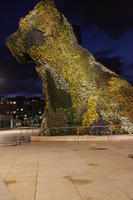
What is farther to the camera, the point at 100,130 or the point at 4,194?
the point at 100,130

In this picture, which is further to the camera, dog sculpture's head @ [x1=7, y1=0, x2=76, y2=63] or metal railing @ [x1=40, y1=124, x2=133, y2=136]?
dog sculpture's head @ [x1=7, y1=0, x2=76, y2=63]

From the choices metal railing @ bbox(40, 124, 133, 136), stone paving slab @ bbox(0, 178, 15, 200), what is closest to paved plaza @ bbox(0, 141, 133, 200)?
stone paving slab @ bbox(0, 178, 15, 200)

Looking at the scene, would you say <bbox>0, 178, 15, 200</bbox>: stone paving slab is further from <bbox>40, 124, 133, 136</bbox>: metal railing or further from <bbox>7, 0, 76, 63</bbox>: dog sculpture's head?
<bbox>7, 0, 76, 63</bbox>: dog sculpture's head

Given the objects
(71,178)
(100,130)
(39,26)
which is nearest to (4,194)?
(71,178)

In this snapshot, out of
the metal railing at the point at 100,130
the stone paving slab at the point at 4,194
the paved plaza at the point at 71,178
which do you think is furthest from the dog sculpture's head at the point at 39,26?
the stone paving slab at the point at 4,194

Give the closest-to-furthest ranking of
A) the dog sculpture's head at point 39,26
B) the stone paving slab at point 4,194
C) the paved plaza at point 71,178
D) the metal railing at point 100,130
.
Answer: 1. the stone paving slab at point 4,194
2. the paved plaza at point 71,178
3. the metal railing at point 100,130
4. the dog sculpture's head at point 39,26

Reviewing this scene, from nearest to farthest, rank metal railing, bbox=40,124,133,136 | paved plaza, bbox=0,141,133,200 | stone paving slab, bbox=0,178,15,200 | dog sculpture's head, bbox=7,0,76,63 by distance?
stone paving slab, bbox=0,178,15,200
paved plaza, bbox=0,141,133,200
metal railing, bbox=40,124,133,136
dog sculpture's head, bbox=7,0,76,63

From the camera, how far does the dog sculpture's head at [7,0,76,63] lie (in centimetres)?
2161

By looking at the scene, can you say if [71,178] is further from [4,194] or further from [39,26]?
[39,26]

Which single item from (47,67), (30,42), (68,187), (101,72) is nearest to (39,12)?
(30,42)

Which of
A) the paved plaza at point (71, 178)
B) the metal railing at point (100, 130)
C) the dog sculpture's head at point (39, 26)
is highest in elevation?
the dog sculpture's head at point (39, 26)

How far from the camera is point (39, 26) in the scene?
2177 centimetres

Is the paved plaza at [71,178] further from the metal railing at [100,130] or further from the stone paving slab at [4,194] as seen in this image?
the metal railing at [100,130]

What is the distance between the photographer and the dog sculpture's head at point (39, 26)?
2161 centimetres
